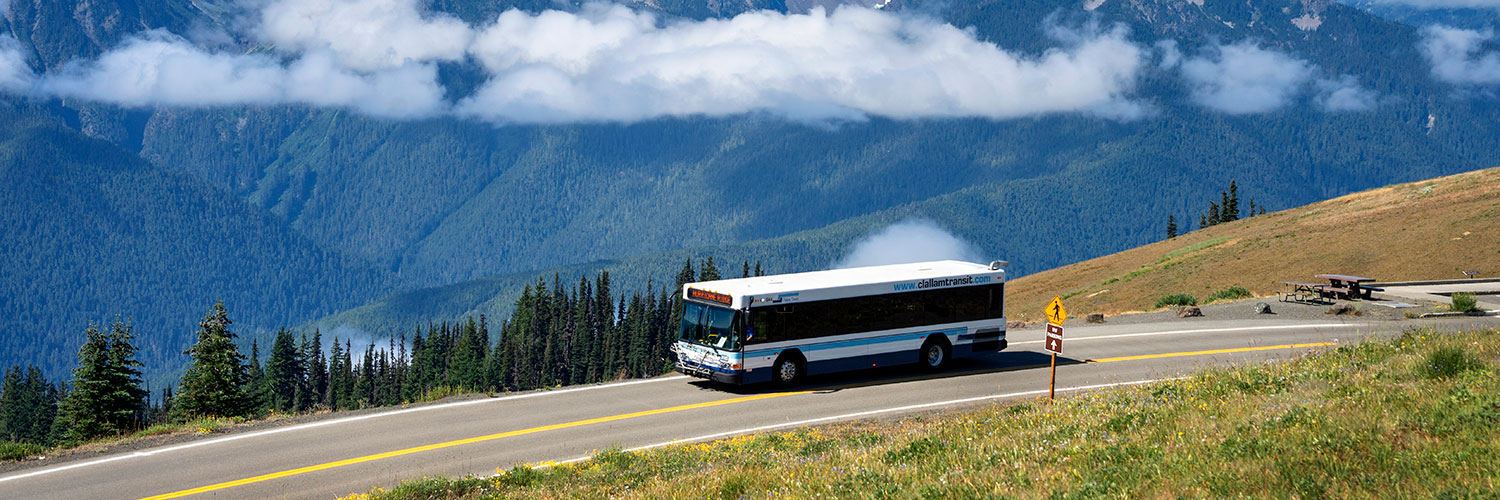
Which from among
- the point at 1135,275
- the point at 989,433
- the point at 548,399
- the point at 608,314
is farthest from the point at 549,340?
the point at 989,433

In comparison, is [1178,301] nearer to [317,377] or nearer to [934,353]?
[934,353]

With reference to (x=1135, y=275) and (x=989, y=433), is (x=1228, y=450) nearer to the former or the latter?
(x=989, y=433)

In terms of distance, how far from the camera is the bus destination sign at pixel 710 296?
88.3 ft

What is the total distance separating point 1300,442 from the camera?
11.1 m

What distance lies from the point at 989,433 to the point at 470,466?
10.1 m

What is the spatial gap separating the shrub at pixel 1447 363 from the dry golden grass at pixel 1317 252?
34395mm

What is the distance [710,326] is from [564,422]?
4.95 m

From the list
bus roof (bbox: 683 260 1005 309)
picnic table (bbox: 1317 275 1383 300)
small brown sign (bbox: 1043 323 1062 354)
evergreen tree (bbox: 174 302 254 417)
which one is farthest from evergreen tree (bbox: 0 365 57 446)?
small brown sign (bbox: 1043 323 1062 354)

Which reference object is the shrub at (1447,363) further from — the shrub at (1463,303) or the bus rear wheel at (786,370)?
the shrub at (1463,303)

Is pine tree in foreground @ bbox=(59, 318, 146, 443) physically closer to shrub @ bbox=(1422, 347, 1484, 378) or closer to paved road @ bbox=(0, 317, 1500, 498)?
paved road @ bbox=(0, 317, 1500, 498)

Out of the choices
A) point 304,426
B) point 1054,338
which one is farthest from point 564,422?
point 1054,338

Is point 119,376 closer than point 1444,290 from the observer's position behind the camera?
No

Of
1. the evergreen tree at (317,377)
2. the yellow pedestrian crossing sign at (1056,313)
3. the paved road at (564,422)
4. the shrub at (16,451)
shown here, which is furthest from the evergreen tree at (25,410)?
the yellow pedestrian crossing sign at (1056,313)

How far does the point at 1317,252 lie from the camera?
192ft
